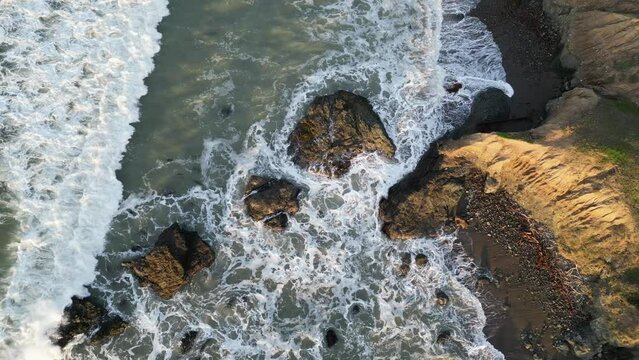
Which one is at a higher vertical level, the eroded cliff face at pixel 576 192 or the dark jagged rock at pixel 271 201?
the eroded cliff face at pixel 576 192

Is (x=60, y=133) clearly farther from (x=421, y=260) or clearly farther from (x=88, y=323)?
(x=421, y=260)

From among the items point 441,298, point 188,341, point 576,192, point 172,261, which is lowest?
point 188,341

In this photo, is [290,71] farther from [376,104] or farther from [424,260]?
[424,260]

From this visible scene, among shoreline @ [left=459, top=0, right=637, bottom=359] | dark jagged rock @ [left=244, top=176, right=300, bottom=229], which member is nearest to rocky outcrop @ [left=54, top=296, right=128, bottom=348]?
dark jagged rock @ [left=244, top=176, right=300, bottom=229]

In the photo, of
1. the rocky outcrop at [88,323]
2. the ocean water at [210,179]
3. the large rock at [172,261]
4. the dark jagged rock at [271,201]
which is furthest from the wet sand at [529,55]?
the rocky outcrop at [88,323]

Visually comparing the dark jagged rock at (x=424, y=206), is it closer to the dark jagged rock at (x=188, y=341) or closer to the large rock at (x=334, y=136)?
the large rock at (x=334, y=136)

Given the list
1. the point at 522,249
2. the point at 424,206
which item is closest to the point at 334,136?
the point at 424,206

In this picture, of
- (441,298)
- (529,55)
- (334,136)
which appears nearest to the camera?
(441,298)

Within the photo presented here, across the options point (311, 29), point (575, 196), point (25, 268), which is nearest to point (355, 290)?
point (575, 196)
